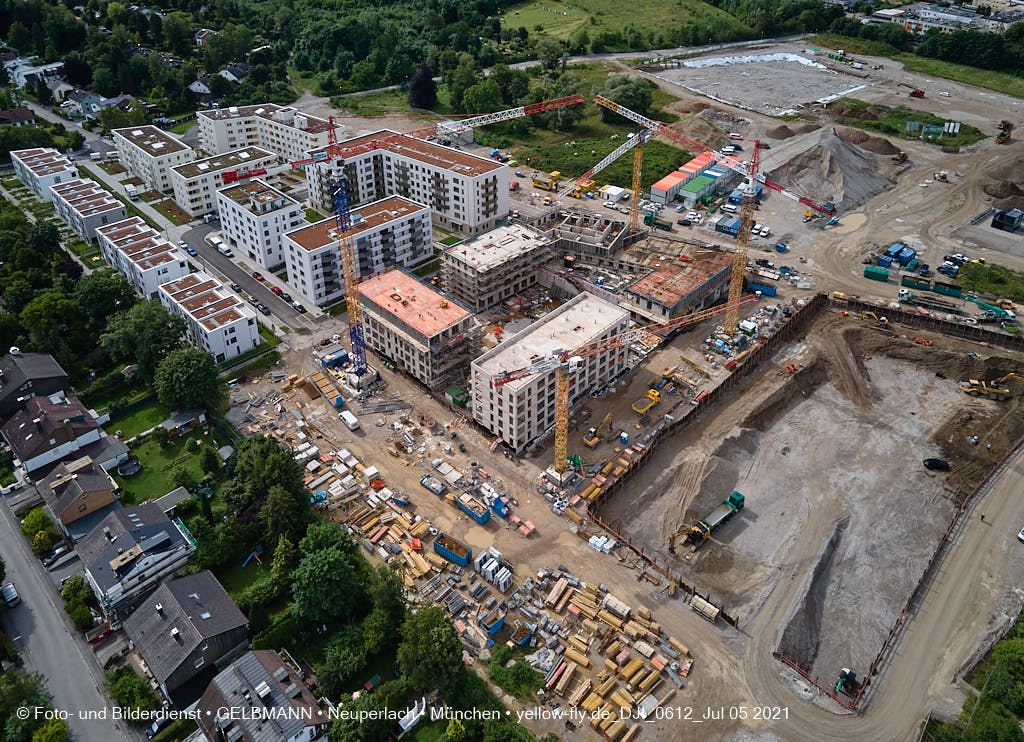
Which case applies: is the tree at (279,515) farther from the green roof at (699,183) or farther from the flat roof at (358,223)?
the green roof at (699,183)

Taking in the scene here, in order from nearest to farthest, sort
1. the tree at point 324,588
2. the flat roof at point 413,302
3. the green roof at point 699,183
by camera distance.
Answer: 1. the tree at point 324,588
2. the flat roof at point 413,302
3. the green roof at point 699,183

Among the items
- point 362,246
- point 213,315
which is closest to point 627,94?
point 362,246

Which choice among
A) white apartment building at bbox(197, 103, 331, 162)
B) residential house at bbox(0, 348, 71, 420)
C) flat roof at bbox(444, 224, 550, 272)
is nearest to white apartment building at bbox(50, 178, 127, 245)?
white apartment building at bbox(197, 103, 331, 162)

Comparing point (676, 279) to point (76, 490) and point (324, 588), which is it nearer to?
point (324, 588)

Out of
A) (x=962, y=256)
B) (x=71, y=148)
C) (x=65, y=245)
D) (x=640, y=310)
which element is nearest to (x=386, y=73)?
(x=71, y=148)

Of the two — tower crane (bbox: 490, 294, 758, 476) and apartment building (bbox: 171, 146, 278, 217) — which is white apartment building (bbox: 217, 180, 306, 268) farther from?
tower crane (bbox: 490, 294, 758, 476)

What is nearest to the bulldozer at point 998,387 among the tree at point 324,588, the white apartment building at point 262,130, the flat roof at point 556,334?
the flat roof at point 556,334
